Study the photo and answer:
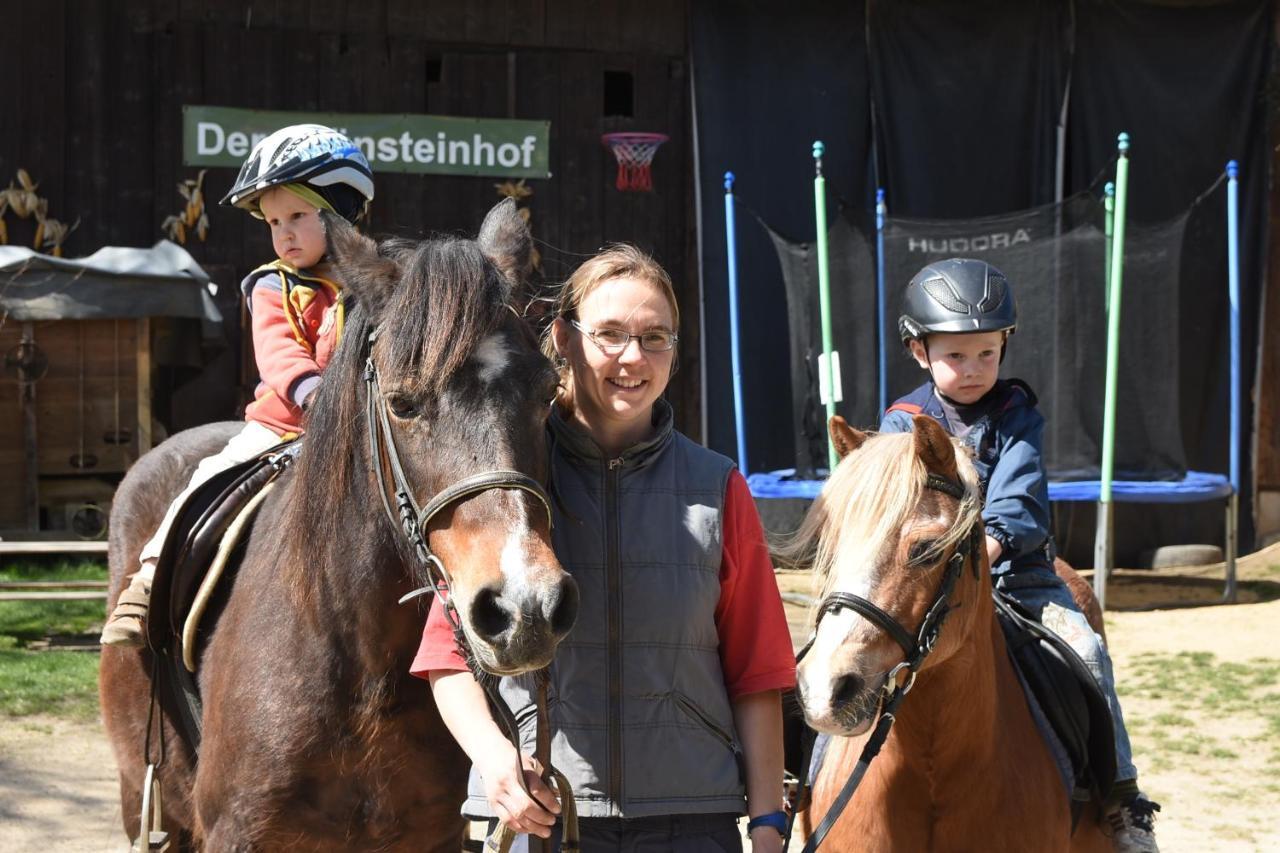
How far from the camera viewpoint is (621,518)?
2.42 metres

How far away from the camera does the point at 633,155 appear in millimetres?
11922

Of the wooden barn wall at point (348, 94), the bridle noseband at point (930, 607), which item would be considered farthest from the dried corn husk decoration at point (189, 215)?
the bridle noseband at point (930, 607)

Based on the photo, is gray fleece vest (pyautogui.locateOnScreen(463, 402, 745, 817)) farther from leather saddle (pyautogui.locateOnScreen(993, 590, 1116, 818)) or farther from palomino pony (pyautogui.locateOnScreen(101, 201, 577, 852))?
leather saddle (pyautogui.locateOnScreen(993, 590, 1116, 818))

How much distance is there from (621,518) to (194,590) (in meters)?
1.46

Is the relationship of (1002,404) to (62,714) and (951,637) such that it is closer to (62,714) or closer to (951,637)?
(951,637)

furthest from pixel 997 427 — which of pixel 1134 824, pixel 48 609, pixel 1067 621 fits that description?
pixel 48 609

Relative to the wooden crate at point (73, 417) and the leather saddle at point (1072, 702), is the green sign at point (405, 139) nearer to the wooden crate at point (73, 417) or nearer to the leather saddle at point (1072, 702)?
the wooden crate at point (73, 417)

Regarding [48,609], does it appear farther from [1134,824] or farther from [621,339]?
[621,339]

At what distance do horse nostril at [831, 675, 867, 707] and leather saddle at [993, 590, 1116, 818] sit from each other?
0.93 m

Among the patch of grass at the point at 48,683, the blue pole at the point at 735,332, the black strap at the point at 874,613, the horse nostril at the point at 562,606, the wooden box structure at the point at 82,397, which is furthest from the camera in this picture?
the blue pole at the point at 735,332

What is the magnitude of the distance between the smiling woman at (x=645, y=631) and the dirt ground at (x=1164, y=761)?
1.08 meters

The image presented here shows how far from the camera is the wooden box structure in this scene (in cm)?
1031

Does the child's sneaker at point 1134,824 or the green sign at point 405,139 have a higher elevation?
the green sign at point 405,139

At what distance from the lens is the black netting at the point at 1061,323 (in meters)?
9.87
